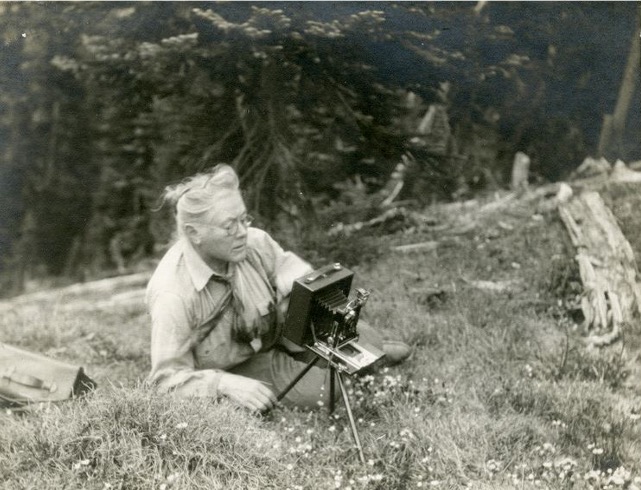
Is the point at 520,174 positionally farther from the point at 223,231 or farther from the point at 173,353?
the point at 173,353

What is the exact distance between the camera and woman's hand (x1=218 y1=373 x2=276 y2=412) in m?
2.95

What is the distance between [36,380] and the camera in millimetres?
3121

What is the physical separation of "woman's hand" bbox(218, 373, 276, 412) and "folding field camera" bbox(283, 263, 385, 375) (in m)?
0.33

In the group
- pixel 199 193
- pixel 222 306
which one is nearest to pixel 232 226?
pixel 199 193

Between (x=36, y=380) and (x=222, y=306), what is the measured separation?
95cm

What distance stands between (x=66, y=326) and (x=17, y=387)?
595mm

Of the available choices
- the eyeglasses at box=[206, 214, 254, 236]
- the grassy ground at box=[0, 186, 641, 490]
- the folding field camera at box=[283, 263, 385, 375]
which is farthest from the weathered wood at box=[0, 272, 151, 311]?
the folding field camera at box=[283, 263, 385, 375]

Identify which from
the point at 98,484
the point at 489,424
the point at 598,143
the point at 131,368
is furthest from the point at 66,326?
the point at 598,143

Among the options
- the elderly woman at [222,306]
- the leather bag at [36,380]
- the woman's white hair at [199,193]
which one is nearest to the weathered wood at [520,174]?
the elderly woman at [222,306]

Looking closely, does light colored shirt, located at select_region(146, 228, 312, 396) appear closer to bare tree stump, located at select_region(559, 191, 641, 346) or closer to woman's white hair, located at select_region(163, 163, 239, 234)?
woman's white hair, located at select_region(163, 163, 239, 234)

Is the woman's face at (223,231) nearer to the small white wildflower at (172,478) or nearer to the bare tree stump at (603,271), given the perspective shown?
the small white wildflower at (172,478)

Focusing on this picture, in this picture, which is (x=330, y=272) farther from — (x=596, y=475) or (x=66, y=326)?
(x=66, y=326)

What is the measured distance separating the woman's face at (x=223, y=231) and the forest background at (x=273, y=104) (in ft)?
1.35

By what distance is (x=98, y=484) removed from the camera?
259 cm
